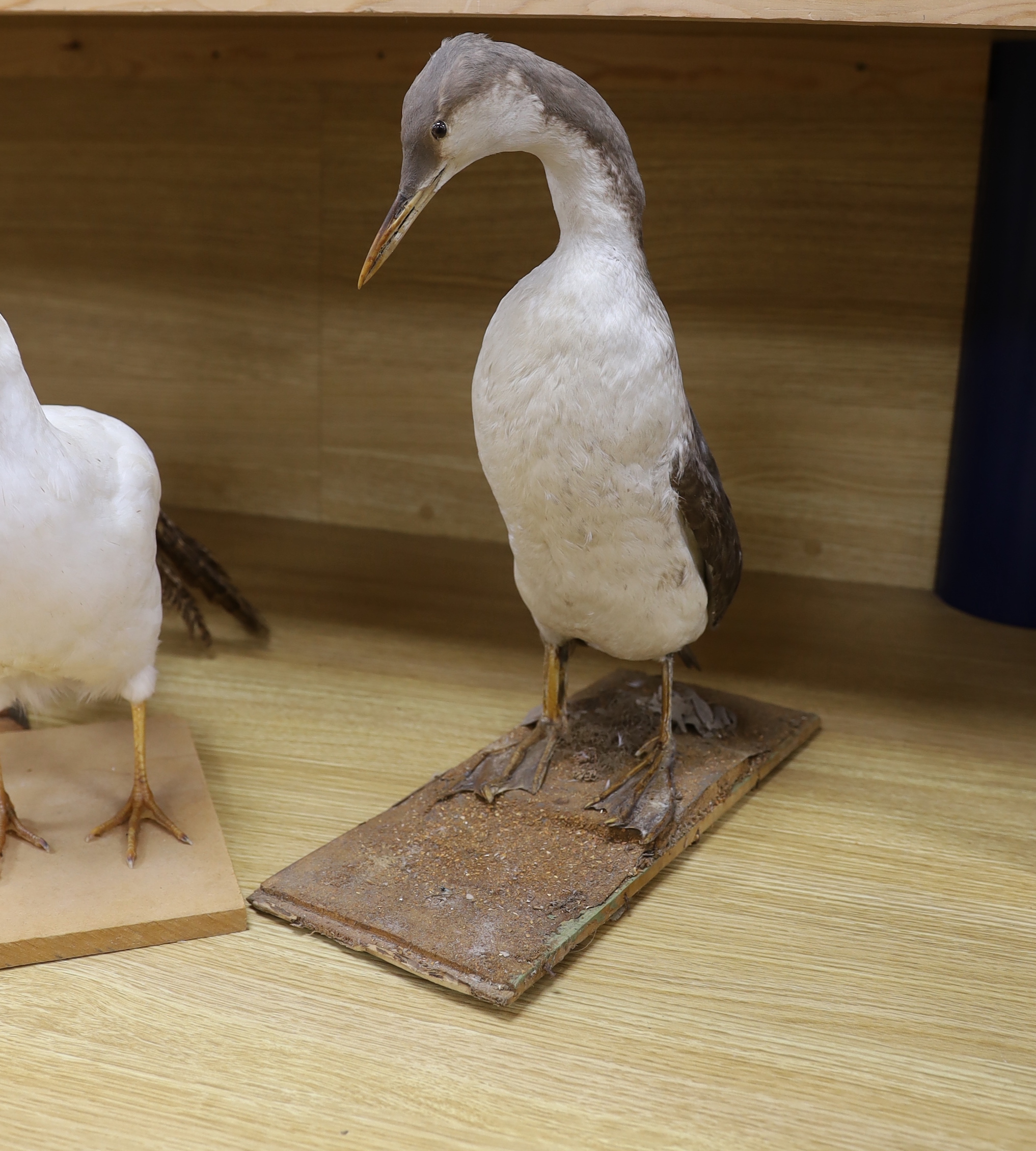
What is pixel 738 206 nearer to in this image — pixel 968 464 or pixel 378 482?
pixel 968 464


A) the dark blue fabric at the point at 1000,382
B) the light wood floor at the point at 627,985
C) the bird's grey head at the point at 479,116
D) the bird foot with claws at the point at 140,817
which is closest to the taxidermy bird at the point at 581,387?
the bird's grey head at the point at 479,116

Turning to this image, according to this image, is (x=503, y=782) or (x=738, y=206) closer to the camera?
(x=503, y=782)

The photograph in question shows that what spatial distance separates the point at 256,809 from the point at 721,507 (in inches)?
18.7

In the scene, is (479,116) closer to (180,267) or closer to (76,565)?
(76,565)

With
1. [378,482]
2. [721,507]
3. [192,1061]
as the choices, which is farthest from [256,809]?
[378,482]

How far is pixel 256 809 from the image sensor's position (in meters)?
1.04

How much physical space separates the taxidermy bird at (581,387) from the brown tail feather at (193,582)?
0.44 meters

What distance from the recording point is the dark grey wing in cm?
97

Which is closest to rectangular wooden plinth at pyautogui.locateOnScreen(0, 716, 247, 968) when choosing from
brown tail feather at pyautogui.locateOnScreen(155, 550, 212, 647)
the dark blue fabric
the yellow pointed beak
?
brown tail feather at pyautogui.locateOnScreen(155, 550, 212, 647)

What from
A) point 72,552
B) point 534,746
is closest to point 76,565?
point 72,552

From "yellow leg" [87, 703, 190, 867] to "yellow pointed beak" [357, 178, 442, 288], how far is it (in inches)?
15.7

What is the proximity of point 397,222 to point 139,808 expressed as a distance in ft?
1.63

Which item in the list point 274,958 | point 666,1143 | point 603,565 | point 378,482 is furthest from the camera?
point 378,482

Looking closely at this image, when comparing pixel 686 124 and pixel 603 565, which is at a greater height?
pixel 686 124
